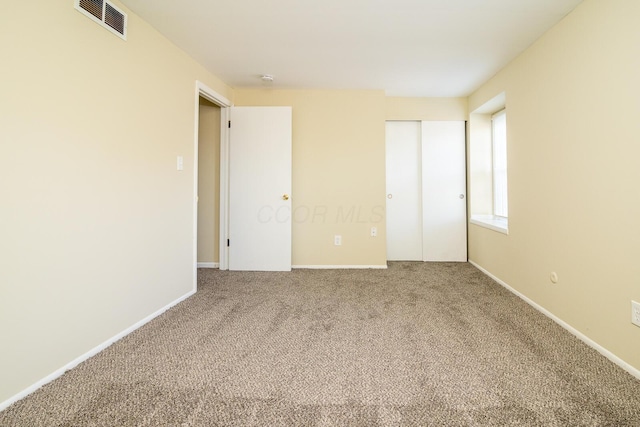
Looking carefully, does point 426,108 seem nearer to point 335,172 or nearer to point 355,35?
point 335,172

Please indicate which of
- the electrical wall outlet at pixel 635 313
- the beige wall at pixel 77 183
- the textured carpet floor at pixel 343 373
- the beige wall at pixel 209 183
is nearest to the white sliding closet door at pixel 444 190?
the textured carpet floor at pixel 343 373

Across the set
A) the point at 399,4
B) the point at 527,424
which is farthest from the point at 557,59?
the point at 527,424

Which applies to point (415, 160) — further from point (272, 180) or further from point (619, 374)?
Result: point (619, 374)

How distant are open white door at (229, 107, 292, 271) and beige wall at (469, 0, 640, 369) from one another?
92.4 inches

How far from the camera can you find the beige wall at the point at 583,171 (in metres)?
1.45

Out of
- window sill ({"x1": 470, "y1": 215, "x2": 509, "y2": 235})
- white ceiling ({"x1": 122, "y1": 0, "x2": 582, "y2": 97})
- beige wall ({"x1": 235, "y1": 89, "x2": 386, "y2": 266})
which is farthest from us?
beige wall ({"x1": 235, "y1": 89, "x2": 386, "y2": 266})

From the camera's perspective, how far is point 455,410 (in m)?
1.15

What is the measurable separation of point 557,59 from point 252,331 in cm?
292

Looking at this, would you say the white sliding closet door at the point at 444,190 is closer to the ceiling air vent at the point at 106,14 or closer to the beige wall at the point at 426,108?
the beige wall at the point at 426,108

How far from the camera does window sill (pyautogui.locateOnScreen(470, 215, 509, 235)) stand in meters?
2.76

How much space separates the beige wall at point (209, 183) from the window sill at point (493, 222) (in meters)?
3.22

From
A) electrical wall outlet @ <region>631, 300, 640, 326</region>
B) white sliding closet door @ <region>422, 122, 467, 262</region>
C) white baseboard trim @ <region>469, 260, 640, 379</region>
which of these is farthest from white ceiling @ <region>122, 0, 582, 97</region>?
white baseboard trim @ <region>469, 260, 640, 379</region>

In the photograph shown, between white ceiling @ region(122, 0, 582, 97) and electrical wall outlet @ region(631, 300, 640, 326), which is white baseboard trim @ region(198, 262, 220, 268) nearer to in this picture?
white ceiling @ region(122, 0, 582, 97)

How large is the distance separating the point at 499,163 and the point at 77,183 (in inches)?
158
